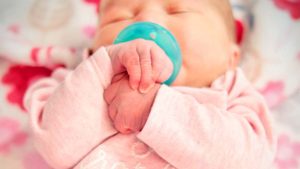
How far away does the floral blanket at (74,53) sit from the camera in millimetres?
1237

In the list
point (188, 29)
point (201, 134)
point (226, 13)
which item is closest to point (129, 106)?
point (201, 134)

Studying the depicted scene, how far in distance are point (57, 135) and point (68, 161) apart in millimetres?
60

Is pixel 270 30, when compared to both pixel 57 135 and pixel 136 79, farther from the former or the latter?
pixel 57 135

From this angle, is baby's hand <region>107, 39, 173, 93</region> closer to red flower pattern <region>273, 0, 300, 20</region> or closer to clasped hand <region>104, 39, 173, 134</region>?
clasped hand <region>104, 39, 173, 134</region>

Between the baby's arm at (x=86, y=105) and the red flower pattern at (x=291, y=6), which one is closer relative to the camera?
the baby's arm at (x=86, y=105)

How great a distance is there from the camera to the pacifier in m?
1.01

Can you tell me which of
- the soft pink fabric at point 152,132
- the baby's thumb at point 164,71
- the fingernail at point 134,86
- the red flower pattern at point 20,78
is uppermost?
the baby's thumb at point 164,71

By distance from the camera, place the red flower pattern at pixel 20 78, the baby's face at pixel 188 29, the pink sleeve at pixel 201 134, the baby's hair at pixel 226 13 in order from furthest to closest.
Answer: the red flower pattern at pixel 20 78 < the baby's hair at pixel 226 13 < the baby's face at pixel 188 29 < the pink sleeve at pixel 201 134

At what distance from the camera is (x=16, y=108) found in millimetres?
1302

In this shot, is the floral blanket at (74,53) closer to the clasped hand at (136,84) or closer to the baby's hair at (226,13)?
the baby's hair at (226,13)

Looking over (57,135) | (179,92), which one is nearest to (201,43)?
(179,92)

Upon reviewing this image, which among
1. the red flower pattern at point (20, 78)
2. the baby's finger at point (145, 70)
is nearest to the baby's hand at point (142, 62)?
the baby's finger at point (145, 70)

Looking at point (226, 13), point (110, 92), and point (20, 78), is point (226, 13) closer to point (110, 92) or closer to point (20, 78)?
point (110, 92)

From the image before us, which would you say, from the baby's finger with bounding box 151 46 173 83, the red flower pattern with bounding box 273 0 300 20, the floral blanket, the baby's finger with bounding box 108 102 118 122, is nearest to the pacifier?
the baby's finger with bounding box 151 46 173 83
